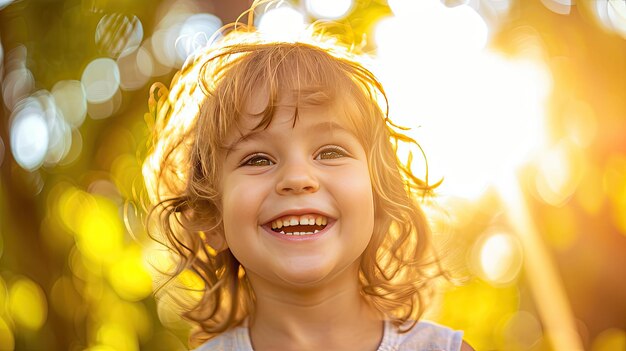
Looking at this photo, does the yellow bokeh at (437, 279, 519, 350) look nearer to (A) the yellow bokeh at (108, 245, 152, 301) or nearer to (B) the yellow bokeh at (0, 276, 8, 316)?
(A) the yellow bokeh at (108, 245, 152, 301)

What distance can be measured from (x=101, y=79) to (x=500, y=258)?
1614mm

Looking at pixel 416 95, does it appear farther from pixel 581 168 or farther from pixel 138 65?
pixel 138 65

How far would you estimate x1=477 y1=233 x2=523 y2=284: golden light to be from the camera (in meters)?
2.95

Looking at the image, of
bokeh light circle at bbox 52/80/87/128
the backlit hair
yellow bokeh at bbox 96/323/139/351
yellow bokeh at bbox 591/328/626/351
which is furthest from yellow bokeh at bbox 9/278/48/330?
yellow bokeh at bbox 591/328/626/351

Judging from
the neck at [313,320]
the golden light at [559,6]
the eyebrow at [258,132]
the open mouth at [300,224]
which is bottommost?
the neck at [313,320]

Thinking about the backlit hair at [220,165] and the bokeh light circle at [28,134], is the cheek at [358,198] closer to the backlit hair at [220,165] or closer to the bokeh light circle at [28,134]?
the backlit hair at [220,165]

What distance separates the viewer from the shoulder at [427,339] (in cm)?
187

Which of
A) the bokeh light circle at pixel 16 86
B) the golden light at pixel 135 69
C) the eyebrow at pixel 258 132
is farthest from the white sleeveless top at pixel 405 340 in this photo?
the bokeh light circle at pixel 16 86

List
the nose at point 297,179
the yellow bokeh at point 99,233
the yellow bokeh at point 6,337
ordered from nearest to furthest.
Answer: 1. the nose at point 297,179
2. the yellow bokeh at point 99,233
3. the yellow bokeh at point 6,337

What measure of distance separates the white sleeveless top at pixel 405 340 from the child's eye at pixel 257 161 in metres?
0.41

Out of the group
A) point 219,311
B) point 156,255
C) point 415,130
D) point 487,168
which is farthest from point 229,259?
point 487,168

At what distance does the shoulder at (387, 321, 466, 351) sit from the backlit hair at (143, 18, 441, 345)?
0.15 feet

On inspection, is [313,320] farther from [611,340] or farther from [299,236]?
[611,340]

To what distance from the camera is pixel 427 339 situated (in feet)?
6.27
